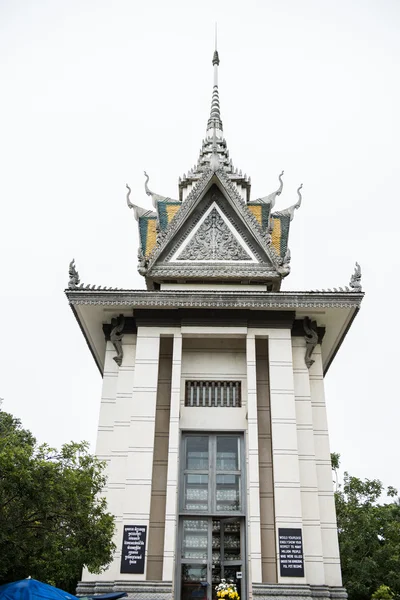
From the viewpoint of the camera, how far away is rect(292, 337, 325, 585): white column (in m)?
13.4

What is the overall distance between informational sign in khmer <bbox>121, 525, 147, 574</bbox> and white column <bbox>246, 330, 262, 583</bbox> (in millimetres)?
2278

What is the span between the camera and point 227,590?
41.4 ft

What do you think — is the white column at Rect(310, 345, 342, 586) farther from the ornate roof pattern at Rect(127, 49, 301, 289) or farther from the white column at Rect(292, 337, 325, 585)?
the ornate roof pattern at Rect(127, 49, 301, 289)

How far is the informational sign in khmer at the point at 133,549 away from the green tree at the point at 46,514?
173 centimetres

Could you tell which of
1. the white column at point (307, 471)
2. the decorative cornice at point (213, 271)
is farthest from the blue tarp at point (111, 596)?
the decorative cornice at point (213, 271)

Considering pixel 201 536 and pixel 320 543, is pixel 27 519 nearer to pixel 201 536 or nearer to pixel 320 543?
pixel 201 536

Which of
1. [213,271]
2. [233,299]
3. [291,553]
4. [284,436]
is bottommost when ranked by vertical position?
[291,553]

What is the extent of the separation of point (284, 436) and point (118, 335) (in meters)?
4.92

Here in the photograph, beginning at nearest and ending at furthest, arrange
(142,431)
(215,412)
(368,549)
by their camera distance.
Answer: (142,431) < (215,412) < (368,549)

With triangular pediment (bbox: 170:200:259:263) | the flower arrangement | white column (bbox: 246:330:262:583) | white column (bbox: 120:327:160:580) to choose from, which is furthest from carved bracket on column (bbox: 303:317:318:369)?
the flower arrangement

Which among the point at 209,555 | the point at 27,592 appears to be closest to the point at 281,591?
the point at 209,555

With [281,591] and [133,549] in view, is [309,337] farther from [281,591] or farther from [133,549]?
[133,549]

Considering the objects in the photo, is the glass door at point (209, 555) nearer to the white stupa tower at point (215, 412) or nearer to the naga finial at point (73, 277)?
the white stupa tower at point (215, 412)

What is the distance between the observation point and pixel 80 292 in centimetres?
1554
